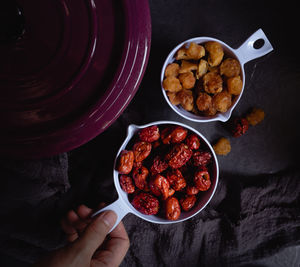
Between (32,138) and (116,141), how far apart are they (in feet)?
1.37

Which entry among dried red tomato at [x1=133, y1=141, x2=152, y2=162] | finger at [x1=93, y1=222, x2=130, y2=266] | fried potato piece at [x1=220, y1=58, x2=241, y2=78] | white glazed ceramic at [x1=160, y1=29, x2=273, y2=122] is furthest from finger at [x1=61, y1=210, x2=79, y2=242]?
fried potato piece at [x1=220, y1=58, x2=241, y2=78]

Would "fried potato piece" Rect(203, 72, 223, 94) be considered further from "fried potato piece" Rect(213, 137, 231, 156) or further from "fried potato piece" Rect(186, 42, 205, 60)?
"fried potato piece" Rect(213, 137, 231, 156)

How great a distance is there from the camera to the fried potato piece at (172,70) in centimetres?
99

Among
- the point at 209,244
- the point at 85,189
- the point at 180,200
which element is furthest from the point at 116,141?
the point at 209,244

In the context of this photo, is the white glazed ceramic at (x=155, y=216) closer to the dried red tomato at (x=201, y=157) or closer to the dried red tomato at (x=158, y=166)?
the dried red tomato at (x=201, y=157)

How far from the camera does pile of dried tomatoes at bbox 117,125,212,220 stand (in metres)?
0.96

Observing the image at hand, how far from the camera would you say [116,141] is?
1.14 metres

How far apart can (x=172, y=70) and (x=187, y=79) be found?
67 millimetres

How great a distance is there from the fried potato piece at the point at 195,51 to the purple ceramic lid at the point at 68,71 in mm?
252

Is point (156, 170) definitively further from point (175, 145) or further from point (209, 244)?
point (209, 244)

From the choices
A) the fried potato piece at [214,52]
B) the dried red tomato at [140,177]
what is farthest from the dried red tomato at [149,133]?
the fried potato piece at [214,52]

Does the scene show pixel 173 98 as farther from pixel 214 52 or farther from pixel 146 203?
pixel 146 203

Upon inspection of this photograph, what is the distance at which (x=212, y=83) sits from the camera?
3.19 ft

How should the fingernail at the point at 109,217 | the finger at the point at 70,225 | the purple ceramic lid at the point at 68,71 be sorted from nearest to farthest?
the purple ceramic lid at the point at 68,71 → the fingernail at the point at 109,217 → the finger at the point at 70,225
